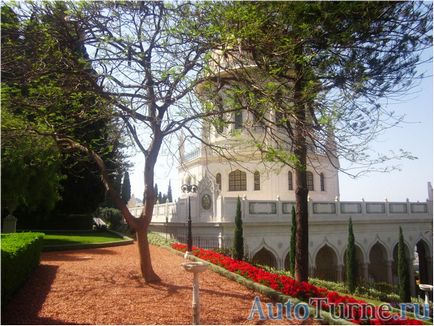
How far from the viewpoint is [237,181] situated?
2948cm

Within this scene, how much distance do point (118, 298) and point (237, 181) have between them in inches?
834

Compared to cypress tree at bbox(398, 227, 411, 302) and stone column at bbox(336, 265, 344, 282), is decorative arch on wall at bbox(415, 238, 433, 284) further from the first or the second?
cypress tree at bbox(398, 227, 411, 302)

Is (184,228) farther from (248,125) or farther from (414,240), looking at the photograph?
(414,240)

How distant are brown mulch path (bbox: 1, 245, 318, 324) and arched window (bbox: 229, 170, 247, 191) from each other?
17133mm

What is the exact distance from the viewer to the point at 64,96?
10344 mm

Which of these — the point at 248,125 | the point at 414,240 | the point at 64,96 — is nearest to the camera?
the point at 248,125

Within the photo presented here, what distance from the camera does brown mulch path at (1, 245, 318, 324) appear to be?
7473 millimetres

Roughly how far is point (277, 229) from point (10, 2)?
18.2 metres

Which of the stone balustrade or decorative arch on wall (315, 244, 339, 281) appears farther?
decorative arch on wall (315, 244, 339, 281)

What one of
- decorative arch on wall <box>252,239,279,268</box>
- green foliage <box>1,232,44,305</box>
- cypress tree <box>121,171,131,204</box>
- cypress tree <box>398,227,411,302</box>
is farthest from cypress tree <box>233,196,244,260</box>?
cypress tree <box>121,171,131,204</box>

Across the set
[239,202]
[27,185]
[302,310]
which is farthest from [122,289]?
[239,202]

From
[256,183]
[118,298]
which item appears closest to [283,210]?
[256,183]

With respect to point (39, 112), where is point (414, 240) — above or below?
below

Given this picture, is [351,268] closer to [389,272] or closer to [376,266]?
[389,272]
